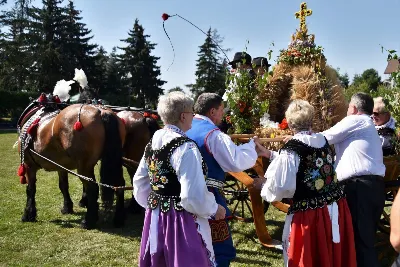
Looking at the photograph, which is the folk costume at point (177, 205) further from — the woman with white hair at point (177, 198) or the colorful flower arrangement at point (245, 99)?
the colorful flower arrangement at point (245, 99)

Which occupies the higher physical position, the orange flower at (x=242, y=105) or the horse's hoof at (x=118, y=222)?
the orange flower at (x=242, y=105)

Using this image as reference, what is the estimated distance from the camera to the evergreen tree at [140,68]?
4219 cm

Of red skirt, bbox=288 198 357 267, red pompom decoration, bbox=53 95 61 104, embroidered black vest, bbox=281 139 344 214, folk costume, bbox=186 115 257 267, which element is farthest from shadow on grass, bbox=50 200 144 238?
embroidered black vest, bbox=281 139 344 214

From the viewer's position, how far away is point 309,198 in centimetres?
306

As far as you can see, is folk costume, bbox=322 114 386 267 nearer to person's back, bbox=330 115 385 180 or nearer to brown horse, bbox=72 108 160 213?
person's back, bbox=330 115 385 180

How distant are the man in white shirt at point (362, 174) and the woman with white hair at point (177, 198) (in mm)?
1364

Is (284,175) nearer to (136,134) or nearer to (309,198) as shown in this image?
(309,198)

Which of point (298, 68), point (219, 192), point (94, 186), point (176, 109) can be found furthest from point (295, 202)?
point (94, 186)

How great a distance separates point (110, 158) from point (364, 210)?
3505mm

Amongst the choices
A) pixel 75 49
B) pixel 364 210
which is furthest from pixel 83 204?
pixel 75 49

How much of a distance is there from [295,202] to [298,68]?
8.35 feet

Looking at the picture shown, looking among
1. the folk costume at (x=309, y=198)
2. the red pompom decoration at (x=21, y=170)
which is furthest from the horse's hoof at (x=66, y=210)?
the folk costume at (x=309, y=198)

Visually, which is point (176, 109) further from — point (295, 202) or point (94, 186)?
point (94, 186)

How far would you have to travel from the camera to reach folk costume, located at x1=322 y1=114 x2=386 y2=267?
3377 millimetres
